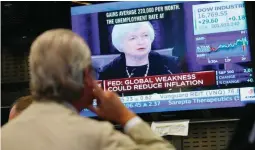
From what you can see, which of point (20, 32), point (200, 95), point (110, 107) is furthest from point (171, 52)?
point (110, 107)

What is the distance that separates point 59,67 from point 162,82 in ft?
4.78

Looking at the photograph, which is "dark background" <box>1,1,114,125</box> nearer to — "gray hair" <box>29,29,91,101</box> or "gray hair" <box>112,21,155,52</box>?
"gray hair" <box>112,21,155,52</box>

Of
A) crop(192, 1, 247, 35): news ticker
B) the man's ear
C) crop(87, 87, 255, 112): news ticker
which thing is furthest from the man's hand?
crop(192, 1, 247, 35): news ticker

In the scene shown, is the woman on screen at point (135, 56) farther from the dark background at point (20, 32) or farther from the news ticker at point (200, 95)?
the dark background at point (20, 32)

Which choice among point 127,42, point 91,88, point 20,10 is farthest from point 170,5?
point 91,88

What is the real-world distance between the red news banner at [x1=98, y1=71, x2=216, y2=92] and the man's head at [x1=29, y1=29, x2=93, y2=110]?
1.36m

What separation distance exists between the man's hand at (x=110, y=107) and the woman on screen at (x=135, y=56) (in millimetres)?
1237

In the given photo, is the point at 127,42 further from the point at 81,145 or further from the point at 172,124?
the point at 81,145

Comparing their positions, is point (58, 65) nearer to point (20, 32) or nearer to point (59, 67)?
point (59, 67)

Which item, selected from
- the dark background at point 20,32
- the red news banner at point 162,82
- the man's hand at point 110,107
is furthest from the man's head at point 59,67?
the dark background at point 20,32

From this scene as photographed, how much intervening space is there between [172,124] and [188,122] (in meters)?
0.10

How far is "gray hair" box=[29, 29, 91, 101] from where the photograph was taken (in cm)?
151

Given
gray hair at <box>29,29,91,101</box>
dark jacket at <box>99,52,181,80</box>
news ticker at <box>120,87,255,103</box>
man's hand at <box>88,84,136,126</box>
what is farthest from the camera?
dark jacket at <box>99,52,181,80</box>

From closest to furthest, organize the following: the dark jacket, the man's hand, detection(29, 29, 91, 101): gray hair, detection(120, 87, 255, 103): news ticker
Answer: detection(29, 29, 91, 101): gray hair, the man's hand, detection(120, 87, 255, 103): news ticker, the dark jacket
